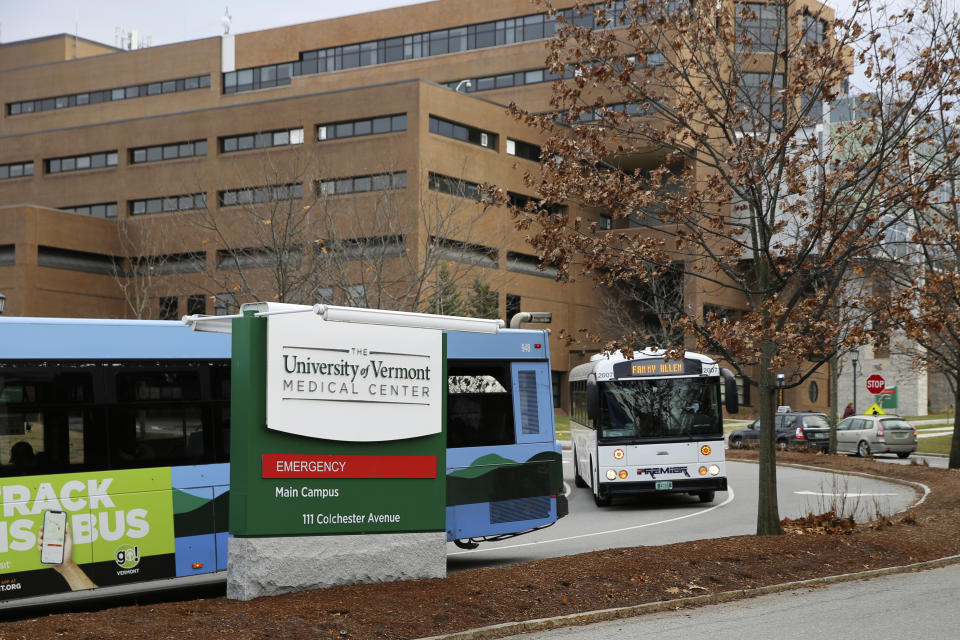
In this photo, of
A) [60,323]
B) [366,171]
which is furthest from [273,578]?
[366,171]

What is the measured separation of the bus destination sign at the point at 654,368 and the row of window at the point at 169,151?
4241 cm

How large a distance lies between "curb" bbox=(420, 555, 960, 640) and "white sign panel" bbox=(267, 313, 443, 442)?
213cm

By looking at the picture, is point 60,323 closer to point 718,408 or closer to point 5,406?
point 5,406

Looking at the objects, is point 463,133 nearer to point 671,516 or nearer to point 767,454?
point 671,516

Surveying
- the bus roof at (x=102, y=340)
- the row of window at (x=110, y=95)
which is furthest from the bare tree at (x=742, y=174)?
the row of window at (x=110, y=95)

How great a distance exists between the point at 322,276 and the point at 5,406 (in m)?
17.7

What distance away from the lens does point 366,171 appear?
5112 cm

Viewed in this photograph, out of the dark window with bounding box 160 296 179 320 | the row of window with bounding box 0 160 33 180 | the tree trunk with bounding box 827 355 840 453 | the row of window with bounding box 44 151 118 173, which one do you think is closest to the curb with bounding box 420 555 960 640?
the tree trunk with bounding box 827 355 840 453

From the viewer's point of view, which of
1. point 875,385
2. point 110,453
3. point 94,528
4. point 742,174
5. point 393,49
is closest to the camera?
point 94,528

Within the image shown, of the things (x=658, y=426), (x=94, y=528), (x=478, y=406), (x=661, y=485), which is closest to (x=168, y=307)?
(x=658, y=426)

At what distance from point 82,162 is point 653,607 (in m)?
59.4

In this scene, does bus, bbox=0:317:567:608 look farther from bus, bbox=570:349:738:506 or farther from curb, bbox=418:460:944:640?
bus, bbox=570:349:738:506

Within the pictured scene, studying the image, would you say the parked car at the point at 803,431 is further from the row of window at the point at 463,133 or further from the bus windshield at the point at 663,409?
the row of window at the point at 463,133

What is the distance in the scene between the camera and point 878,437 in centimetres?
3791
